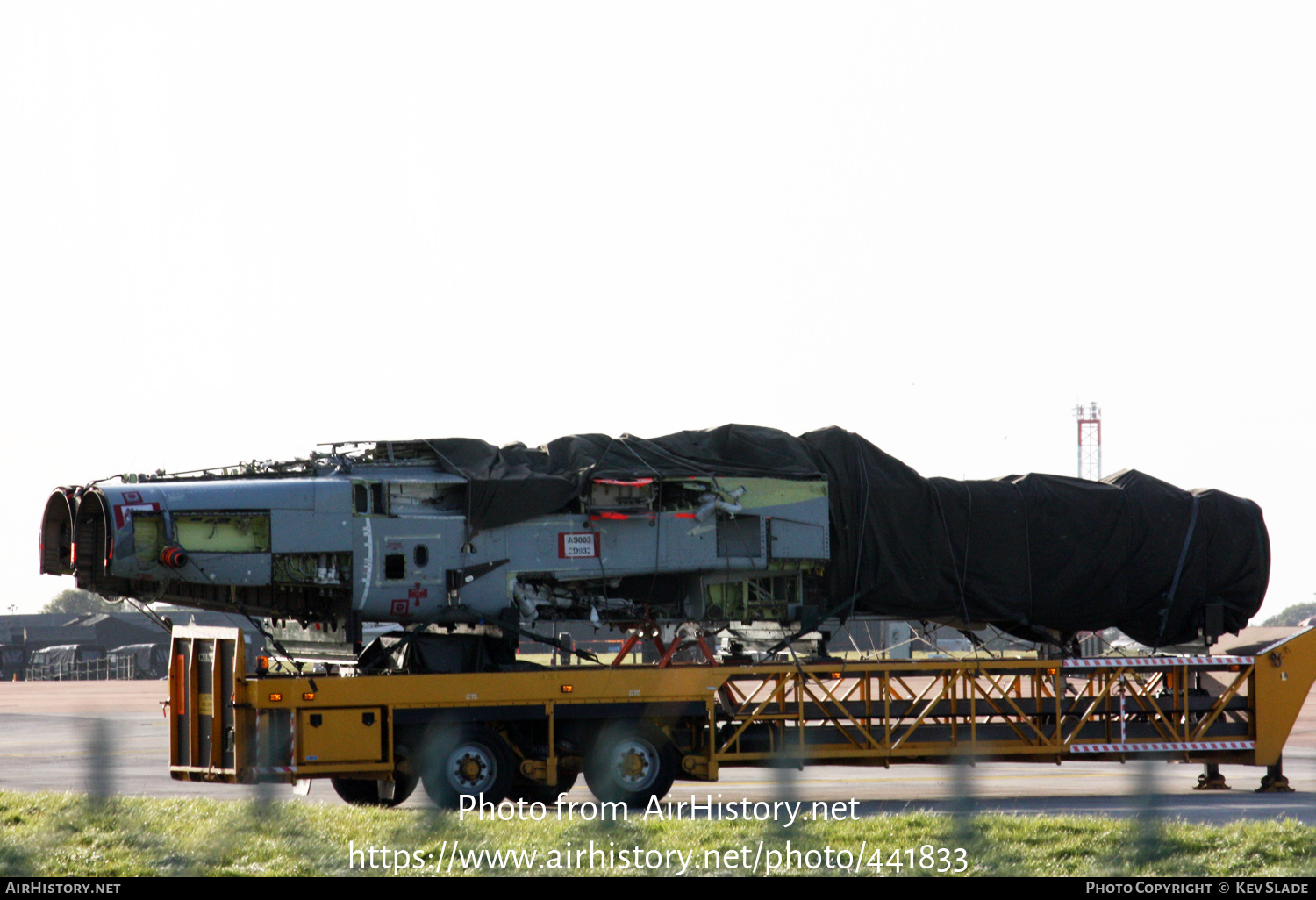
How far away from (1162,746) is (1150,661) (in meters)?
1.10

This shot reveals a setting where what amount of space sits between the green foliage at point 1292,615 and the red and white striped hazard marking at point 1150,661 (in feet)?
429

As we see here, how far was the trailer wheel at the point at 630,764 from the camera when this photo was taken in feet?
54.9

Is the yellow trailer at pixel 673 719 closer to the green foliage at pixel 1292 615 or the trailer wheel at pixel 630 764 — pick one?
the trailer wheel at pixel 630 764

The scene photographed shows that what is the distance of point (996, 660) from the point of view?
58.7 ft

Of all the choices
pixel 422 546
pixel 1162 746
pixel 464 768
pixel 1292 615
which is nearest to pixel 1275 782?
pixel 1162 746

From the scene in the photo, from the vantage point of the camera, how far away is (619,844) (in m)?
12.0

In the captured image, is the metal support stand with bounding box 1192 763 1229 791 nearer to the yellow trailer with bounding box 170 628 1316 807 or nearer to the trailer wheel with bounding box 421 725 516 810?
the yellow trailer with bounding box 170 628 1316 807

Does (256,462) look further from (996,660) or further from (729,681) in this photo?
(996,660)

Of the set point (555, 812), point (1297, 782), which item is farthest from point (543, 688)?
point (1297, 782)

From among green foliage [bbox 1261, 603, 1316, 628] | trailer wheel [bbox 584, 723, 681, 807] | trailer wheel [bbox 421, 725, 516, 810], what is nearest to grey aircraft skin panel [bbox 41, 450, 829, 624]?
trailer wheel [bbox 421, 725, 516, 810]

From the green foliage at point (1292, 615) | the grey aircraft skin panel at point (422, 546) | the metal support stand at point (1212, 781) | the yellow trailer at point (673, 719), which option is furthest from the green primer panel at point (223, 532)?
the green foliage at point (1292, 615)

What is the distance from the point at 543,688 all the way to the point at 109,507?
5218mm

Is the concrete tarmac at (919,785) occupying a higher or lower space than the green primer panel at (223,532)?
lower

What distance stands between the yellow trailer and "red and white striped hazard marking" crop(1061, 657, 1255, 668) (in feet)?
0.10
